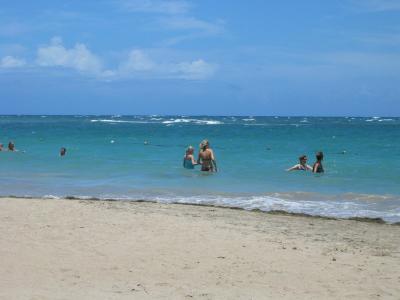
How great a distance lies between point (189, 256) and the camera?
737cm

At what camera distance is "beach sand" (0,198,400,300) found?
6.08 metres

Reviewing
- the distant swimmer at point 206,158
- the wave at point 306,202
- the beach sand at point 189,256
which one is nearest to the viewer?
the beach sand at point 189,256

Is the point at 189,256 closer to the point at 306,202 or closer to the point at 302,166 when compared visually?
the point at 306,202

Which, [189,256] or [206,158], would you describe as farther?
[206,158]

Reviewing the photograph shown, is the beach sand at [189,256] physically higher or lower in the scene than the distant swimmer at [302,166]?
lower

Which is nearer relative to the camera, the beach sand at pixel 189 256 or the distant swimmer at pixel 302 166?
the beach sand at pixel 189 256

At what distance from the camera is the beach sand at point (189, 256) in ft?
19.9

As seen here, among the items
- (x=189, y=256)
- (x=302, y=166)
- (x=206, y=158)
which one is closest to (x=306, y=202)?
(x=189, y=256)

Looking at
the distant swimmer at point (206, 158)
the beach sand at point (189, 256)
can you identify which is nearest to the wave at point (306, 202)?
the beach sand at point (189, 256)

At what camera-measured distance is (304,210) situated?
1182 cm

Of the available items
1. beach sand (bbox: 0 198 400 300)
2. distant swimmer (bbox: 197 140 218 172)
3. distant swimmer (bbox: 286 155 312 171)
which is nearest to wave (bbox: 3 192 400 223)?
beach sand (bbox: 0 198 400 300)

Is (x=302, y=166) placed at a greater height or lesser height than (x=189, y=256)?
greater

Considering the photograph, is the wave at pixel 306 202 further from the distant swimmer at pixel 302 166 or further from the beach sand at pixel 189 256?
the distant swimmer at pixel 302 166

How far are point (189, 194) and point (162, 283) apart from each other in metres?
7.86
